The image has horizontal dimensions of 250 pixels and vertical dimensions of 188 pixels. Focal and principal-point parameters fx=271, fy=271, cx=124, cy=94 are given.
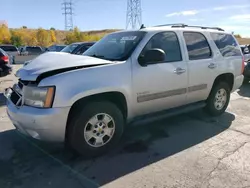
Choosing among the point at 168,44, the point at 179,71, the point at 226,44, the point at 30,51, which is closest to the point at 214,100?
the point at 226,44

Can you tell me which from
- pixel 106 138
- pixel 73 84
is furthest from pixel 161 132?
pixel 73 84

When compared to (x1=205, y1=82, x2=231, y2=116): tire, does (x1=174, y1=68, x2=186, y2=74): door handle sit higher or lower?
higher

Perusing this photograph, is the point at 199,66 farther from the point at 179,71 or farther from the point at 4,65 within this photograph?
the point at 4,65

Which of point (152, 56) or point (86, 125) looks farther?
point (152, 56)

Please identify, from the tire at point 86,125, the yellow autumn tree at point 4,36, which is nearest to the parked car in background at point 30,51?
the tire at point 86,125

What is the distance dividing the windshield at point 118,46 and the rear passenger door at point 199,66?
41.8 inches

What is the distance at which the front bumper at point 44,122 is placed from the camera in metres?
3.42

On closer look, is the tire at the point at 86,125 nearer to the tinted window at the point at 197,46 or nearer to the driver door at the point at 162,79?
the driver door at the point at 162,79

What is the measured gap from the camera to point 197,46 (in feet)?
17.0

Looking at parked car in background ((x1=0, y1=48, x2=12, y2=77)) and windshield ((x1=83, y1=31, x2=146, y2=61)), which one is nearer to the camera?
windshield ((x1=83, y1=31, x2=146, y2=61))

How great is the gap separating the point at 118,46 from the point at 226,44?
259 centimetres

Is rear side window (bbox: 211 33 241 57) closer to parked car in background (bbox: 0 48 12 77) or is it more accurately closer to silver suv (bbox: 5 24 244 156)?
silver suv (bbox: 5 24 244 156)

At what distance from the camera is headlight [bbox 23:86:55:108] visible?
3412mm

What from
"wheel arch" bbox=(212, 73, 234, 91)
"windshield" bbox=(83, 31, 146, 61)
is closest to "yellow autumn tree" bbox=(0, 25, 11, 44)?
"windshield" bbox=(83, 31, 146, 61)
